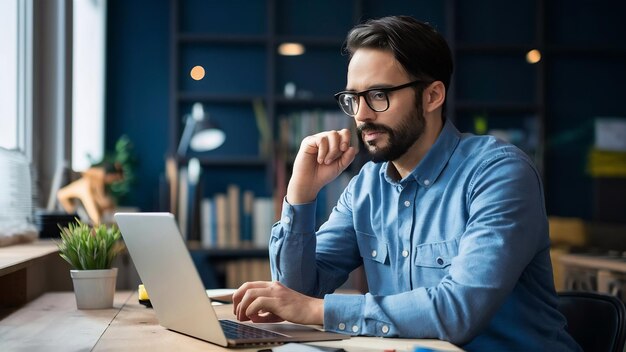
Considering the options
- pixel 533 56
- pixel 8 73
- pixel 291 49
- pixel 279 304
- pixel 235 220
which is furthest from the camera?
pixel 533 56

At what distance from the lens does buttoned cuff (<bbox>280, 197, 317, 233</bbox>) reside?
211 centimetres

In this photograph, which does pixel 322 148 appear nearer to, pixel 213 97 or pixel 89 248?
pixel 89 248

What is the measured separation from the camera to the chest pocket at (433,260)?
1.98m

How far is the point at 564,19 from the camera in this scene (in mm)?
6809

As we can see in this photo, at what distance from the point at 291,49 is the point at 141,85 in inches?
42.9

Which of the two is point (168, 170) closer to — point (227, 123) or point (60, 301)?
point (227, 123)

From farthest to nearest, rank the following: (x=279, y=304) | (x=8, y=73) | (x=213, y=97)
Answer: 1. (x=213, y=97)
2. (x=8, y=73)
3. (x=279, y=304)

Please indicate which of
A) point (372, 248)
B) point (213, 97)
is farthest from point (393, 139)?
point (213, 97)

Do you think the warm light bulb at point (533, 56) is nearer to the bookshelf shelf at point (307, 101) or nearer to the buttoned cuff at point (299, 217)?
the bookshelf shelf at point (307, 101)

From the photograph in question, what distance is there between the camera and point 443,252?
2.00 m

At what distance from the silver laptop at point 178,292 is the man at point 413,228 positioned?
2.6 inches

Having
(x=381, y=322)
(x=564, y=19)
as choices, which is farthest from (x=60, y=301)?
(x=564, y=19)

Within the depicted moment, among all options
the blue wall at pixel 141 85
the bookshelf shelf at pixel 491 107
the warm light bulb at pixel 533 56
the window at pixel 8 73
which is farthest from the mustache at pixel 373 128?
the warm light bulb at pixel 533 56

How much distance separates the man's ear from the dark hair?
17mm
